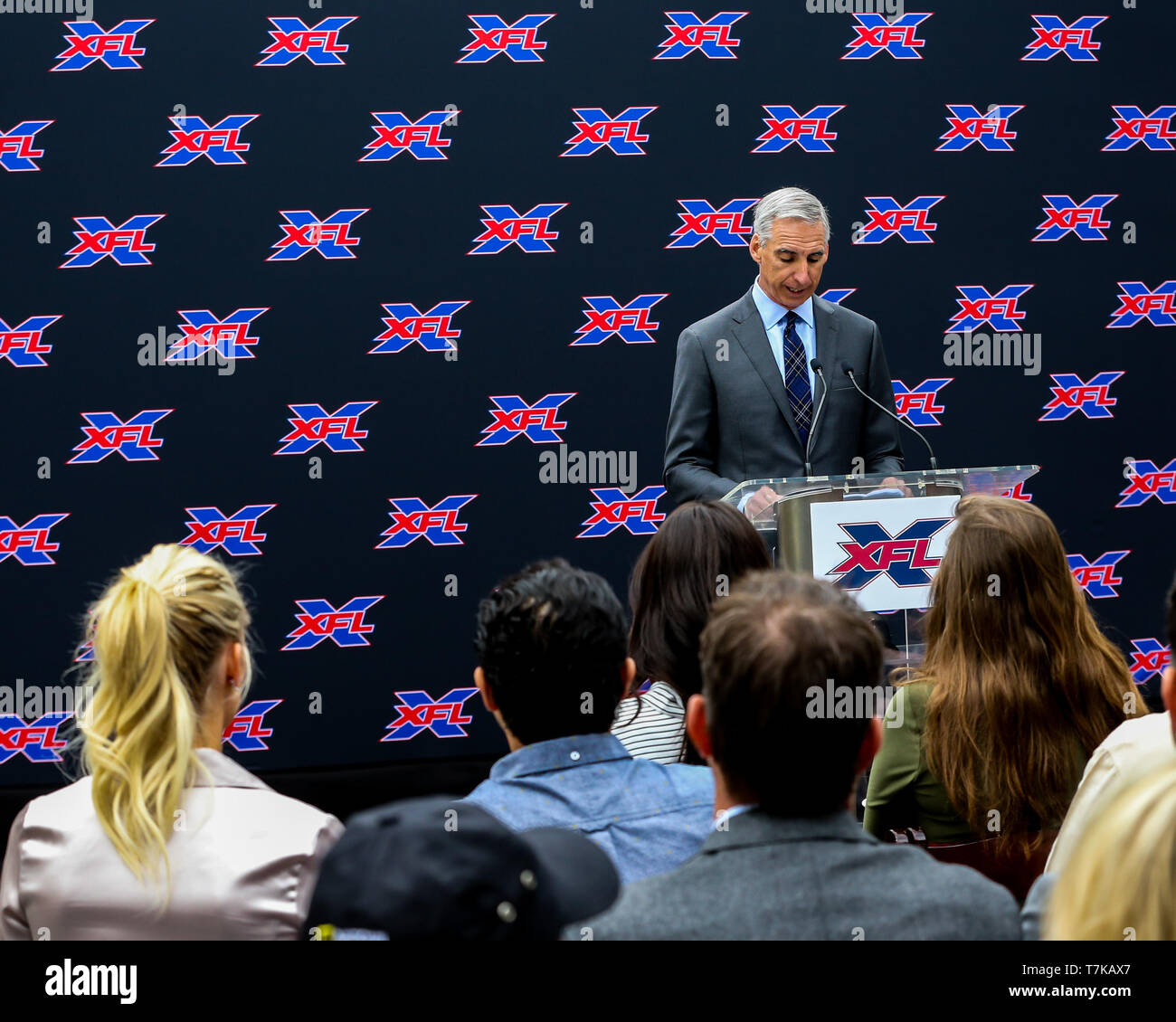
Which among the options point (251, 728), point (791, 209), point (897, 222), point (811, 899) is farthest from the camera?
point (897, 222)

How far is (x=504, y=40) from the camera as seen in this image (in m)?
4.00

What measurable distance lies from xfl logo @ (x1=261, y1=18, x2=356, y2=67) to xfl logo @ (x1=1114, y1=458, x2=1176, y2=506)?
9.72 ft

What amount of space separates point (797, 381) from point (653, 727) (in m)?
1.57

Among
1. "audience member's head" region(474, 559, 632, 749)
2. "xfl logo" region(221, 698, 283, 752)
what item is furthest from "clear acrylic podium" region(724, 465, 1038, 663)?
"xfl logo" region(221, 698, 283, 752)

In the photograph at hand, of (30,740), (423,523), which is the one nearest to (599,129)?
(423,523)

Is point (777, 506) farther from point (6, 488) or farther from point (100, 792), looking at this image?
point (6, 488)

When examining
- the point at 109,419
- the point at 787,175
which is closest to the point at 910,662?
the point at 787,175

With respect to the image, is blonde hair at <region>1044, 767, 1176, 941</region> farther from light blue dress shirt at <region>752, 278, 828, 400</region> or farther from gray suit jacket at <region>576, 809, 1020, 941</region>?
light blue dress shirt at <region>752, 278, 828, 400</region>

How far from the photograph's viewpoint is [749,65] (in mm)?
4105

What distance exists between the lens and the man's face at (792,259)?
3283mm

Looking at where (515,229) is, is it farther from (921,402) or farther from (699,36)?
(921,402)

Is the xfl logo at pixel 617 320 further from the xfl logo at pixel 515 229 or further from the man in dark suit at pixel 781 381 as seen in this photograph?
the man in dark suit at pixel 781 381

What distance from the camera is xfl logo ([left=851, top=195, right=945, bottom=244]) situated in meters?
4.23
